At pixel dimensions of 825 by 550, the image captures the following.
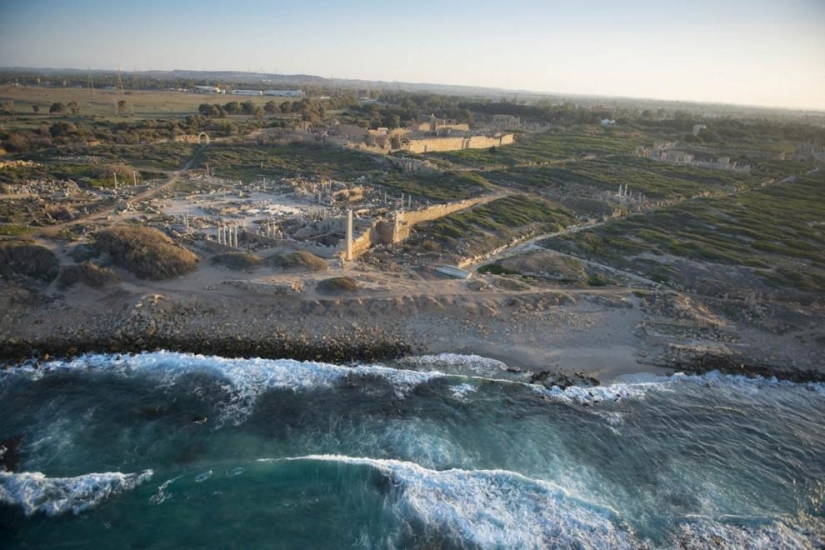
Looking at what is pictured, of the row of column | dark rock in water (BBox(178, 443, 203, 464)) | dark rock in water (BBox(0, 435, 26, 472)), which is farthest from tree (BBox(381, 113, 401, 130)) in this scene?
dark rock in water (BBox(0, 435, 26, 472))

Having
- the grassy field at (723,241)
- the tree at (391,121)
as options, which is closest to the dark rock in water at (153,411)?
the grassy field at (723,241)

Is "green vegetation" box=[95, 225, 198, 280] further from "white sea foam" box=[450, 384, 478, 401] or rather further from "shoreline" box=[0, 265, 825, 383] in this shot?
"white sea foam" box=[450, 384, 478, 401]

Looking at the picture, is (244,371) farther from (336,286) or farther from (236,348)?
(336,286)

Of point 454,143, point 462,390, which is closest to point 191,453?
point 462,390

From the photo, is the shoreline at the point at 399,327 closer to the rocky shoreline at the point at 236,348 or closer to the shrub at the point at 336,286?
the rocky shoreline at the point at 236,348

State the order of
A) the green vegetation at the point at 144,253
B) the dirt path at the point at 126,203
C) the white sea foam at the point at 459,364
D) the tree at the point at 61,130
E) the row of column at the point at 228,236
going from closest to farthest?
the white sea foam at the point at 459,364, the green vegetation at the point at 144,253, the row of column at the point at 228,236, the dirt path at the point at 126,203, the tree at the point at 61,130
